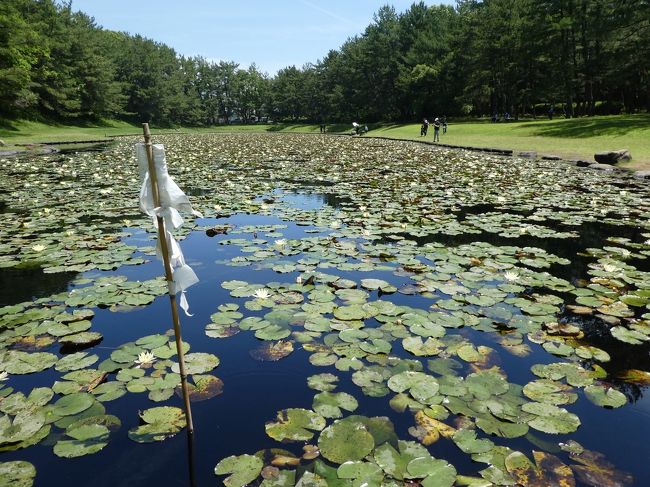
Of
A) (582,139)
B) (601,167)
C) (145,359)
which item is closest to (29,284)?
(145,359)

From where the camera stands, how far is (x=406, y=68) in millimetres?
50406

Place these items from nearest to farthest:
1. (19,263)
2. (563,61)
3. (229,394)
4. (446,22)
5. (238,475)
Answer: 1. (238,475)
2. (229,394)
3. (19,263)
4. (563,61)
5. (446,22)

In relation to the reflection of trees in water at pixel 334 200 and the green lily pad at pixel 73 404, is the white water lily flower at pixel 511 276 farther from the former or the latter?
the reflection of trees in water at pixel 334 200

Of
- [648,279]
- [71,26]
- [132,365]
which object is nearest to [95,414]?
[132,365]

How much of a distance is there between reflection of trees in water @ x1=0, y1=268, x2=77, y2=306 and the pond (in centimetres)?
3

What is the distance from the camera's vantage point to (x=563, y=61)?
34812 millimetres

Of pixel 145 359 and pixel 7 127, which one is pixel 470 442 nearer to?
pixel 145 359

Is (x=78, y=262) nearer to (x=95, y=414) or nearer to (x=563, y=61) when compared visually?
(x=95, y=414)

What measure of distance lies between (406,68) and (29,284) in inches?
2077

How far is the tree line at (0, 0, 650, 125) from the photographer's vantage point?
94.0 feet

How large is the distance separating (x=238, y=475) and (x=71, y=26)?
59.4m

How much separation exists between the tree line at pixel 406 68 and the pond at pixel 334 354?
93.8ft

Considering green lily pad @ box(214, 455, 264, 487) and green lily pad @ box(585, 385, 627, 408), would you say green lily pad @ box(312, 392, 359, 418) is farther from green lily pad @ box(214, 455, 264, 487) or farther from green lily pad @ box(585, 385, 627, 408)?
green lily pad @ box(585, 385, 627, 408)

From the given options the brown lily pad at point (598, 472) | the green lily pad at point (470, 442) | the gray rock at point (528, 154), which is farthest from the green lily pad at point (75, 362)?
the gray rock at point (528, 154)
